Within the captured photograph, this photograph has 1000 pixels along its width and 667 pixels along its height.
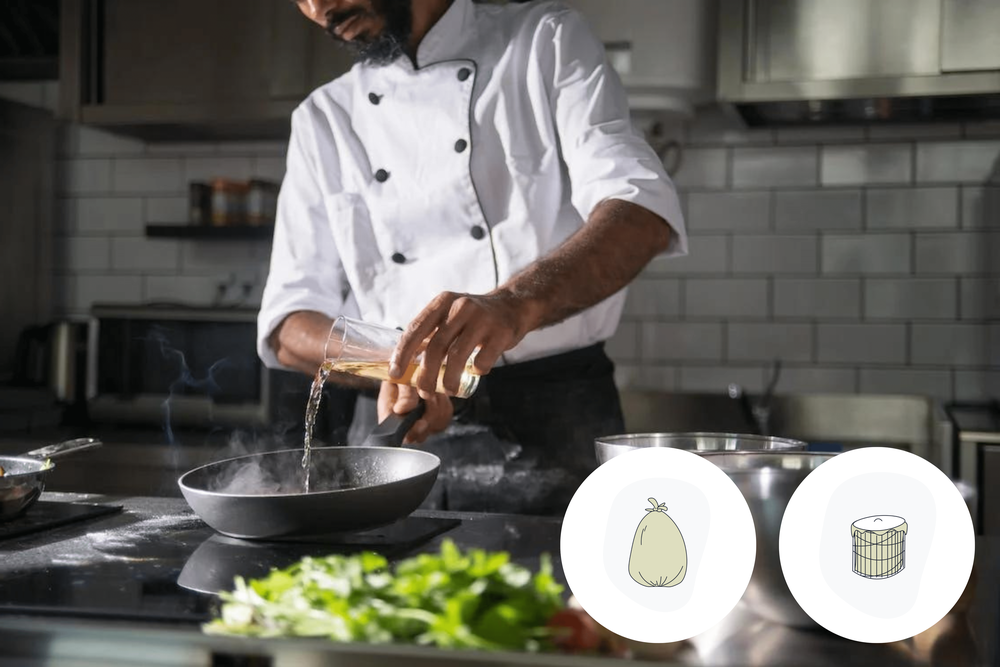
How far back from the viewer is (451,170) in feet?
5.81

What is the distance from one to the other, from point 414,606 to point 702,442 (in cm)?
46

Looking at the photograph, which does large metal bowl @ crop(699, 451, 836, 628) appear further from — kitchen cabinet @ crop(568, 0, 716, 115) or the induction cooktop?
kitchen cabinet @ crop(568, 0, 716, 115)

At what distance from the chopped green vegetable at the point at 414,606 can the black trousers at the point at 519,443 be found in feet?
3.08

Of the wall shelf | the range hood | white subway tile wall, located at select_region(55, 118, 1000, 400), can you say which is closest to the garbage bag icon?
the range hood

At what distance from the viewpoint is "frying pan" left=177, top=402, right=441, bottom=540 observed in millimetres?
989

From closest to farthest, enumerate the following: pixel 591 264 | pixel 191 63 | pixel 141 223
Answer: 1. pixel 591 264
2. pixel 191 63
3. pixel 141 223

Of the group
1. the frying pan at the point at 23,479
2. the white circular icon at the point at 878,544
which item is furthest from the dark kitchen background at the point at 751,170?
the white circular icon at the point at 878,544

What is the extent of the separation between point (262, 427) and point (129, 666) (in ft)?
6.75

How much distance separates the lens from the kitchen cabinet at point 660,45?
253cm

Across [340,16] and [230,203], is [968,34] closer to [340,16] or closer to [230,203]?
[340,16]

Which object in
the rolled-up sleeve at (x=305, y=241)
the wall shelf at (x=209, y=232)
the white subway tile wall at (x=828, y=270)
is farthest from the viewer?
the wall shelf at (x=209, y=232)

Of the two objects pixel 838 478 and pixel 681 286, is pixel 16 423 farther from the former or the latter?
pixel 838 478

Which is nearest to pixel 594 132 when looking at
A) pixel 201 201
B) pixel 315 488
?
pixel 315 488

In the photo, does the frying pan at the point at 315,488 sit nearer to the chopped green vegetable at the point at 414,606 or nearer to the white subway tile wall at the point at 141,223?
the chopped green vegetable at the point at 414,606
